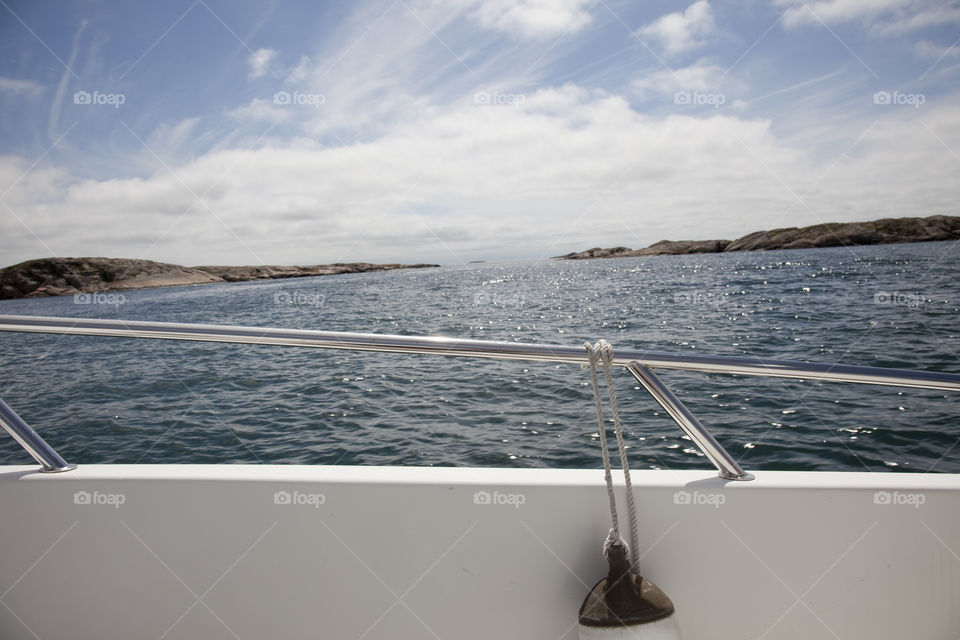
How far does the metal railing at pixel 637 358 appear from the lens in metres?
1.41

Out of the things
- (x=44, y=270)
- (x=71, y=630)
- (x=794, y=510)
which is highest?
(x=44, y=270)

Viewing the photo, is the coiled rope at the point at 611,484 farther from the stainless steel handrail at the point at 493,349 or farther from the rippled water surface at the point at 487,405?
the rippled water surface at the point at 487,405

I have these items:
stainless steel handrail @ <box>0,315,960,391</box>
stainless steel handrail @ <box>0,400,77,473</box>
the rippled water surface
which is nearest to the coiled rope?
stainless steel handrail @ <box>0,315,960,391</box>

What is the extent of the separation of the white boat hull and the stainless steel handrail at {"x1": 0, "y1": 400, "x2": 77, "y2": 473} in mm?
47

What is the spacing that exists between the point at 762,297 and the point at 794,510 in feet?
75.1

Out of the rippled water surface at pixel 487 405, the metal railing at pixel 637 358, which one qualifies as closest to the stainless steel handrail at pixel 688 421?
the metal railing at pixel 637 358

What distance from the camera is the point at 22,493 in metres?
1.54

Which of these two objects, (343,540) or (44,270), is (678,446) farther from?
(44,270)

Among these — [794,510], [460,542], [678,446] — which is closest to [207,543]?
[460,542]

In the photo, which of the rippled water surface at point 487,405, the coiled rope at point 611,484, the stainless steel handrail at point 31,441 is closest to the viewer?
the coiled rope at point 611,484

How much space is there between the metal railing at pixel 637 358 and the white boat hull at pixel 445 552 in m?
0.18

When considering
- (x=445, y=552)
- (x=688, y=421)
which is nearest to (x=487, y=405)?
(x=445, y=552)

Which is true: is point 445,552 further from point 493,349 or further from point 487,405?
point 487,405

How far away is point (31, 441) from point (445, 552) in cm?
125
